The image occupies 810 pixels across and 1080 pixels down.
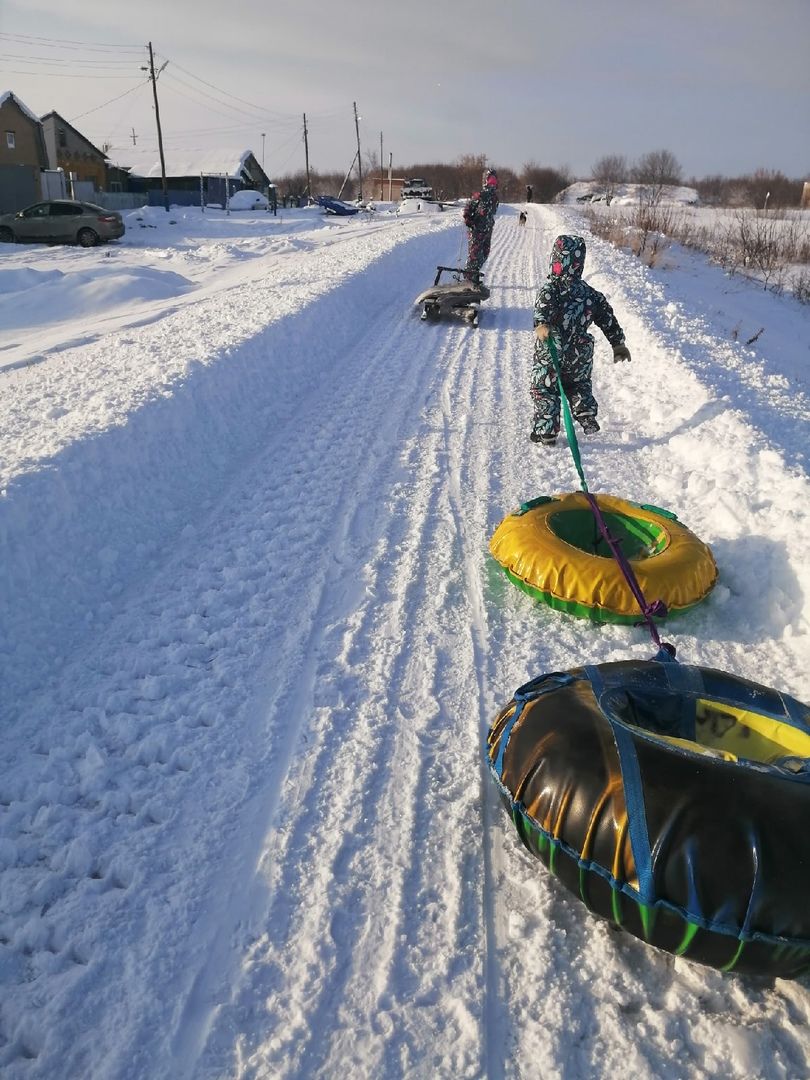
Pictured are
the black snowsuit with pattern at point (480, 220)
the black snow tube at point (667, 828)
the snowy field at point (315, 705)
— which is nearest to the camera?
the black snow tube at point (667, 828)

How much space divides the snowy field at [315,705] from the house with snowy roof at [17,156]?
30.3 metres

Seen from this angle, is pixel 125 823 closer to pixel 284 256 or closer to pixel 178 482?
pixel 178 482

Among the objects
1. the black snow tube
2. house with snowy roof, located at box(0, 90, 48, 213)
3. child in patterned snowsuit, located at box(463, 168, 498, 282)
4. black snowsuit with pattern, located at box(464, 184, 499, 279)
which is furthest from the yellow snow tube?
house with snowy roof, located at box(0, 90, 48, 213)

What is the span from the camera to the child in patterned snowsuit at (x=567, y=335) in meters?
5.72

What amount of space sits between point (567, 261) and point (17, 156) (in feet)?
115

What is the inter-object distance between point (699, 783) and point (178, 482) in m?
4.05

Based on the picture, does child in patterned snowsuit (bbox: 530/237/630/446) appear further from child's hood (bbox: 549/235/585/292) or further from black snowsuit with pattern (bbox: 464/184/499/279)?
black snowsuit with pattern (bbox: 464/184/499/279)

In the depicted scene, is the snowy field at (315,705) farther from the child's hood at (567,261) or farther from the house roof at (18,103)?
the house roof at (18,103)

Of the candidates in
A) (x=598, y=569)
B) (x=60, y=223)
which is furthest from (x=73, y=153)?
(x=598, y=569)

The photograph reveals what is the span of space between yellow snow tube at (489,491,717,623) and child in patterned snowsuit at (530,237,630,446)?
208 cm

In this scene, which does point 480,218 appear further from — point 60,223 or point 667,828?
point 60,223

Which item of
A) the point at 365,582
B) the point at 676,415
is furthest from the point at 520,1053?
the point at 676,415

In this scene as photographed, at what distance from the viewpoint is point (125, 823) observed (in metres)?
2.50

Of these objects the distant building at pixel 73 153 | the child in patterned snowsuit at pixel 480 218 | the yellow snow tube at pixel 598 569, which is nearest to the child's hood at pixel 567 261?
the yellow snow tube at pixel 598 569
